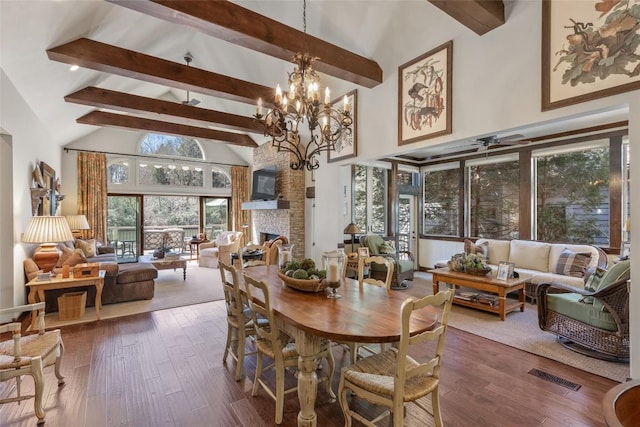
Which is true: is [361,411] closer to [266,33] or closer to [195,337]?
[195,337]

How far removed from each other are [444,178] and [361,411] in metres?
6.15

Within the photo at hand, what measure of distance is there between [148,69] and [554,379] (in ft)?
17.9

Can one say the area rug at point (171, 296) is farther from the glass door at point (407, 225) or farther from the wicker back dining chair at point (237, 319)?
the glass door at point (407, 225)

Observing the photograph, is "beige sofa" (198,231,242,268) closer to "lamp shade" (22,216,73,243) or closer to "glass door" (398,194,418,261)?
"lamp shade" (22,216,73,243)

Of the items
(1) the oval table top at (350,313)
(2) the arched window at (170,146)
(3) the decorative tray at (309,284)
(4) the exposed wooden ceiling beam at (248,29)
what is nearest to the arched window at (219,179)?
(2) the arched window at (170,146)

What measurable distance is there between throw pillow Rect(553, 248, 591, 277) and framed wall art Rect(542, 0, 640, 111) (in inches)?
122

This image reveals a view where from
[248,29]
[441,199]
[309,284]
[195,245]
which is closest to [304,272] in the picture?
[309,284]

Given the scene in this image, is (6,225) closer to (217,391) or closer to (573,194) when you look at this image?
(217,391)

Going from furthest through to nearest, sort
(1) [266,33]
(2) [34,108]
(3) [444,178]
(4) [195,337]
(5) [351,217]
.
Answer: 1. (3) [444,178]
2. (5) [351,217]
3. (2) [34,108]
4. (4) [195,337]
5. (1) [266,33]

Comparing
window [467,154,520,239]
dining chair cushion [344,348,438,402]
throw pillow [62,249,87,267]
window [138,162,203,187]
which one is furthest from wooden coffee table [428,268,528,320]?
window [138,162,203,187]

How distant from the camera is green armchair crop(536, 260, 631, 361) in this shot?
2695 mm

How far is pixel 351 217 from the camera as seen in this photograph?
6340 millimetres

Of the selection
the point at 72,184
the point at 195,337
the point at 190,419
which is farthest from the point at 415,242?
the point at 72,184

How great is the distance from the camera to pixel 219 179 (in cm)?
923
